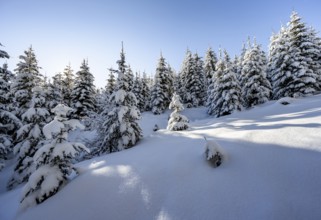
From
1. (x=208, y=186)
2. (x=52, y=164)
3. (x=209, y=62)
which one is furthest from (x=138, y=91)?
(x=208, y=186)

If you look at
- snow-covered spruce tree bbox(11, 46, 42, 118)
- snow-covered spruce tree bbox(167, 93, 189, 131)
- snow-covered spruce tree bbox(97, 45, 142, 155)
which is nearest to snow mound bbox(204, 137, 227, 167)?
snow-covered spruce tree bbox(97, 45, 142, 155)

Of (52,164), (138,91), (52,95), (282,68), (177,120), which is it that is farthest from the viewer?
(138,91)

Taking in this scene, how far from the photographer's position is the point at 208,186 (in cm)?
577

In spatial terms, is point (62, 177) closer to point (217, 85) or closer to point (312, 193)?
point (312, 193)

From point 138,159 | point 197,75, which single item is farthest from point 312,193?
point 197,75

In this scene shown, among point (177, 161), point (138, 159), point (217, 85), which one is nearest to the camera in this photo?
point (177, 161)

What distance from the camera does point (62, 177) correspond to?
7.56 meters

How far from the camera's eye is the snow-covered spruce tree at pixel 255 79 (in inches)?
1071

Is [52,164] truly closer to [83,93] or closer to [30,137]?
[30,137]

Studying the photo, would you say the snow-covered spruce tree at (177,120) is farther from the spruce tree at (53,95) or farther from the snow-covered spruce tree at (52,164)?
the spruce tree at (53,95)

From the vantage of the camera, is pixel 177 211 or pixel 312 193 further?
pixel 177 211

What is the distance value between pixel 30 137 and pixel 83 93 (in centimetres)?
1759

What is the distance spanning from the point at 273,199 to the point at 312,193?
870mm

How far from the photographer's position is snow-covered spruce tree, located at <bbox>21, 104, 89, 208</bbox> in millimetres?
6973
